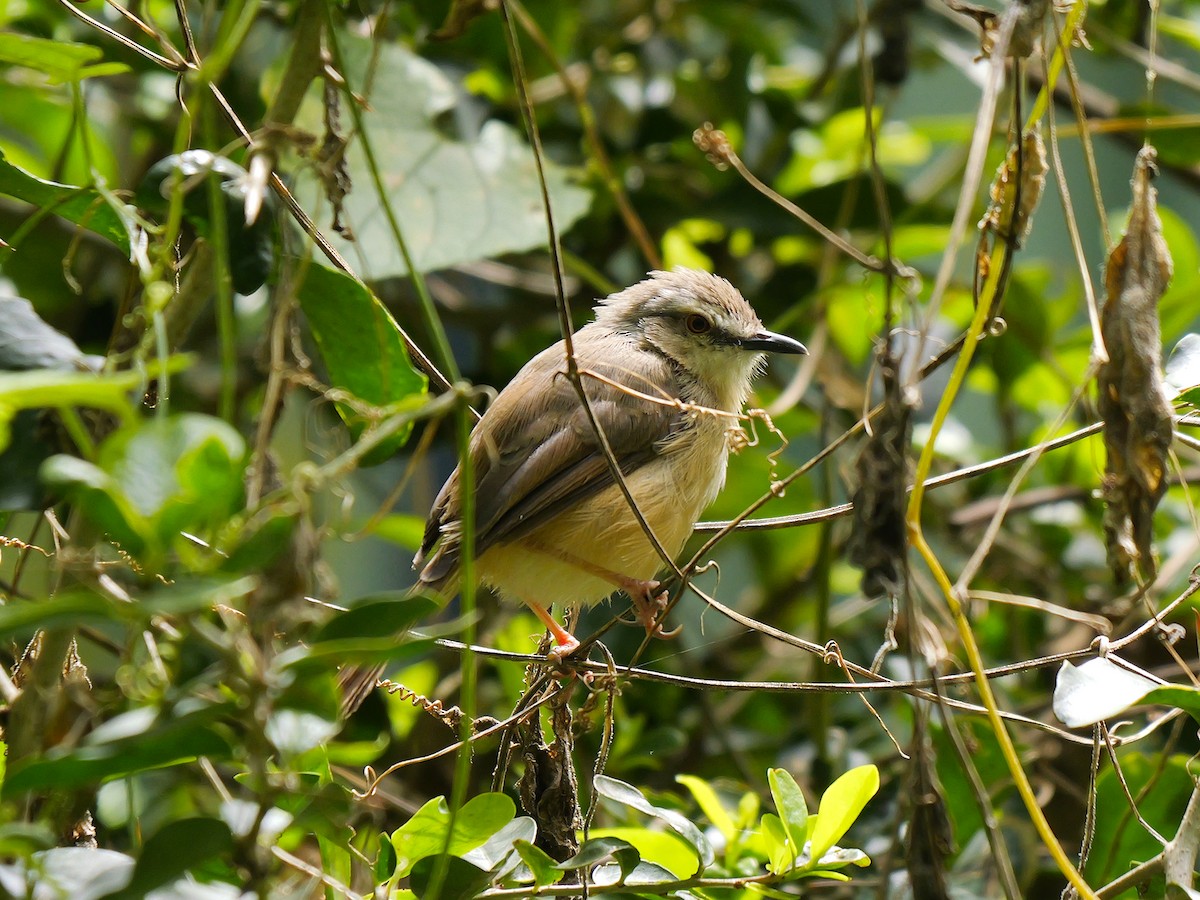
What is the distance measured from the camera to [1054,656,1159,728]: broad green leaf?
167 centimetres

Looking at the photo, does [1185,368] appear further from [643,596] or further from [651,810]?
[643,596]

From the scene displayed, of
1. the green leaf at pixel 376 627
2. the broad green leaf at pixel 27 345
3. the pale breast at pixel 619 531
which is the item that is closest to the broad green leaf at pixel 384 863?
the green leaf at pixel 376 627

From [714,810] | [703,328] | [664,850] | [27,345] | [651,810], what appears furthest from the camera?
[703,328]

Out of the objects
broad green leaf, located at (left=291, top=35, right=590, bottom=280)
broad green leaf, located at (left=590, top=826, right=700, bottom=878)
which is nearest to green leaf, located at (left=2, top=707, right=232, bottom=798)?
broad green leaf, located at (left=590, top=826, right=700, bottom=878)

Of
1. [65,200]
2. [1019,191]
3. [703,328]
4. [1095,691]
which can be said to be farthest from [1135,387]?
[703,328]

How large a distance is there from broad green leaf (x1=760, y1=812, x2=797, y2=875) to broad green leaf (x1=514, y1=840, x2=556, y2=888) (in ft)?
1.48

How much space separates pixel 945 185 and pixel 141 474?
13.3ft

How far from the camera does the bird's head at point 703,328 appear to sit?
150 inches

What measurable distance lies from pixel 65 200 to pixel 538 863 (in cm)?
129

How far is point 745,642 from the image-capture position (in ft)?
15.1

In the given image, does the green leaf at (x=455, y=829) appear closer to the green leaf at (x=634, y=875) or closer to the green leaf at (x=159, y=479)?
the green leaf at (x=634, y=875)

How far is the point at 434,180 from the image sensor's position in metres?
3.72

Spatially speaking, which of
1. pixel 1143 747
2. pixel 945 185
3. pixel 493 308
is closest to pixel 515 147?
pixel 493 308

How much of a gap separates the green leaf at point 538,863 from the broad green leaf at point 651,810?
0.15 m
